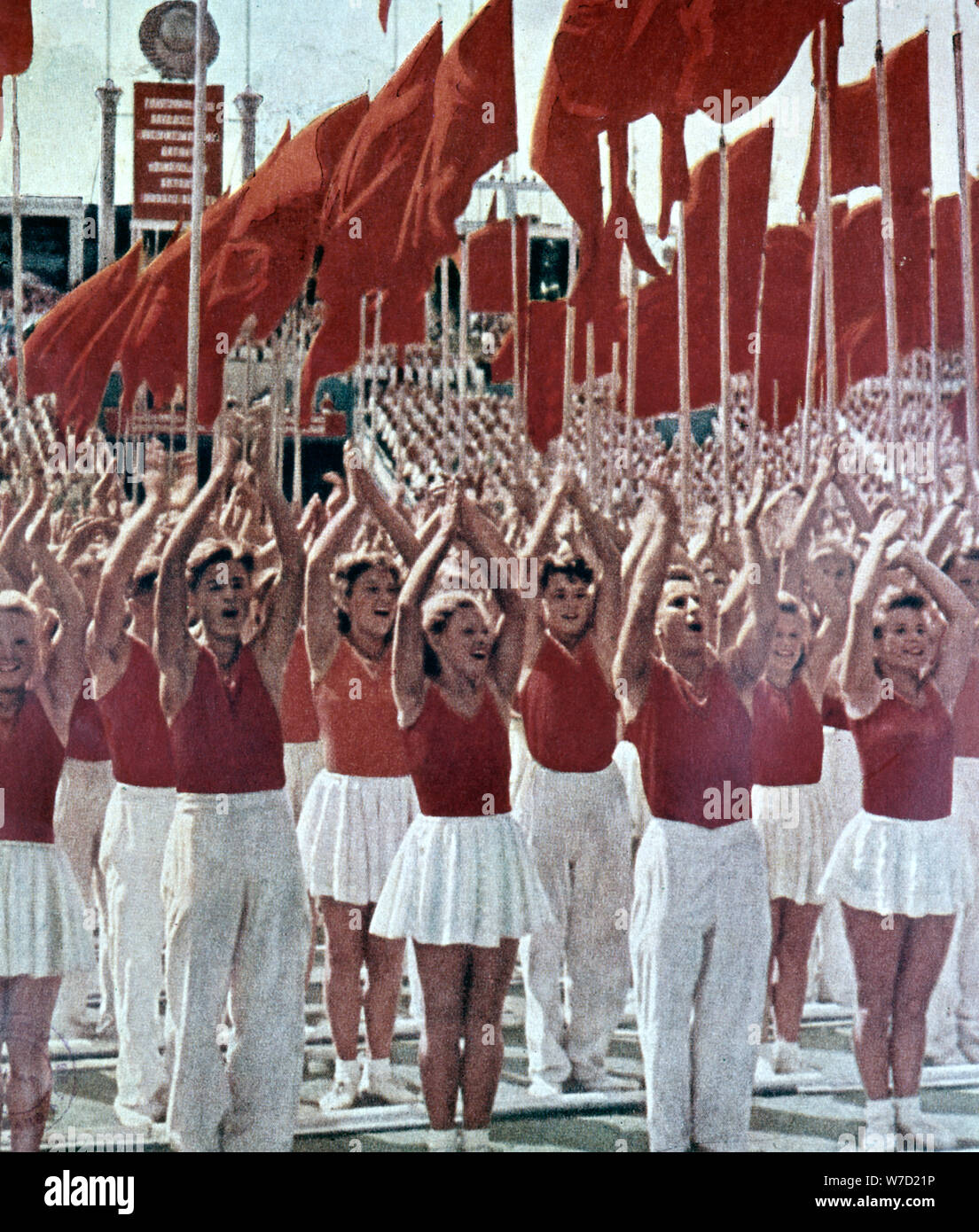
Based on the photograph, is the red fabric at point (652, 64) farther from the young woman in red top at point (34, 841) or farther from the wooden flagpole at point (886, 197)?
the young woman in red top at point (34, 841)

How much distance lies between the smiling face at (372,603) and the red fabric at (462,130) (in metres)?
1.82

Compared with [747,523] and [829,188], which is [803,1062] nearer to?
[747,523]

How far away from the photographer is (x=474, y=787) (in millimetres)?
3885

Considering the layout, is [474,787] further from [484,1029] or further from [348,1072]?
[348,1072]

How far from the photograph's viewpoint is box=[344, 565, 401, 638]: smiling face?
434 centimetres

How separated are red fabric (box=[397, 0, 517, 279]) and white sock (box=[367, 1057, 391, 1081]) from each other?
3189mm

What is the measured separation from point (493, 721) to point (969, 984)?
194 centimetres

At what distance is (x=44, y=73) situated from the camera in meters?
4.42

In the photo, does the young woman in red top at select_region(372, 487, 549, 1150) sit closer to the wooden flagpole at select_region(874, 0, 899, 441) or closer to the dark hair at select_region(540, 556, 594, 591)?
the dark hair at select_region(540, 556, 594, 591)

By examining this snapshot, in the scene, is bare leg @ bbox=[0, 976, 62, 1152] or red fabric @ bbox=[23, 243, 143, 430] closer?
bare leg @ bbox=[0, 976, 62, 1152]

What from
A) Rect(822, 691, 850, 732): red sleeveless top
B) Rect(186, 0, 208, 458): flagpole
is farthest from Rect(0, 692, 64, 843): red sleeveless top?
Rect(822, 691, 850, 732): red sleeveless top

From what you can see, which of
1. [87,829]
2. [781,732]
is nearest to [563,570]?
[781,732]

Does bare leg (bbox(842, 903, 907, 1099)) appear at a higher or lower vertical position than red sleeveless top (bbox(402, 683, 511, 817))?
lower

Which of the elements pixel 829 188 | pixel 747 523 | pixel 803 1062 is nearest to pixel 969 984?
pixel 803 1062
